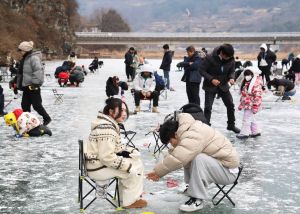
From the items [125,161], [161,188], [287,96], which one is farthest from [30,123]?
[287,96]

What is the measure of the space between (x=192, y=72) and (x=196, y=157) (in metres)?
6.20

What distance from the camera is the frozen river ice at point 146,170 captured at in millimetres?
5465

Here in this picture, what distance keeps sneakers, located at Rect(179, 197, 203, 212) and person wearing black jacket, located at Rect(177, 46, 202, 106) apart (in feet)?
19.5

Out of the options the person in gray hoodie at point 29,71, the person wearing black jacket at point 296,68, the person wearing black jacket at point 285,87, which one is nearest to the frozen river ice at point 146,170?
the person in gray hoodie at point 29,71

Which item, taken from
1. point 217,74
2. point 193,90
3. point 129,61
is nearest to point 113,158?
point 217,74

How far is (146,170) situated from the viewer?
6996mm

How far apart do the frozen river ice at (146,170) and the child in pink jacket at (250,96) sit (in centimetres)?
29

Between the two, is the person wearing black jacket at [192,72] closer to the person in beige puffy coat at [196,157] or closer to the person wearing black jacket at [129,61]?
the person in beige puffy coat at [196,157]

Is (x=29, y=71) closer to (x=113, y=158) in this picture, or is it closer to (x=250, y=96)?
(x=250, y=96)

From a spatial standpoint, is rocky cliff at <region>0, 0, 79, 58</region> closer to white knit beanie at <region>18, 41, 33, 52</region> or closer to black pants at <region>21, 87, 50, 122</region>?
black pants at <region>21, 87, 50, 122</region>

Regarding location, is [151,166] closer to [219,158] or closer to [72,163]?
[72,163]

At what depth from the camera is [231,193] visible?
5.93 m

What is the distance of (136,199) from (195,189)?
2.18ft

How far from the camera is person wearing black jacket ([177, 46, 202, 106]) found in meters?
11.0
